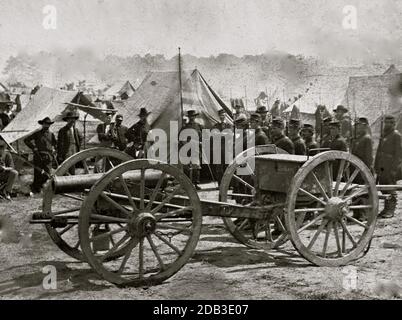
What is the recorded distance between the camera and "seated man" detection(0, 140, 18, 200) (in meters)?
10.2

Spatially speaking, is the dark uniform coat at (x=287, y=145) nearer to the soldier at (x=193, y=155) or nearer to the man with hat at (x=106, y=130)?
the soldier at (x=193, y=155)

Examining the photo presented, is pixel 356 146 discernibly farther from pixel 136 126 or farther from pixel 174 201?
pixel 136 126

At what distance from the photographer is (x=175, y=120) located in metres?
13.7

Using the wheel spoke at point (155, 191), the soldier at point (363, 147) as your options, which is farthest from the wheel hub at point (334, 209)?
the soldier at point (363, 147)

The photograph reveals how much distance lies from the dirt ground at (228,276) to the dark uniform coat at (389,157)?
1835 millimetres

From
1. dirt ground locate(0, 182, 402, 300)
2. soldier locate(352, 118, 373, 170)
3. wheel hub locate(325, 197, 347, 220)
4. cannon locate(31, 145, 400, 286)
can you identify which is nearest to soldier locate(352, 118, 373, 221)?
soldier locate(352, 118, 373, 170)

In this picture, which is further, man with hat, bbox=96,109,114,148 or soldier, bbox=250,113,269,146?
man with hat, bbox=96,109,114,148

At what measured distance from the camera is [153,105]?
1395 centimetres

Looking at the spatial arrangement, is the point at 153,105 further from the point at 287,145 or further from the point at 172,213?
the point at 172,213

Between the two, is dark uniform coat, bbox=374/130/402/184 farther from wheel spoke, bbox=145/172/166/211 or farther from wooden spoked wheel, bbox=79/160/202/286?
wheel spoke, bbox=145/172/166/211

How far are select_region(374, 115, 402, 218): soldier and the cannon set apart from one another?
235 cm

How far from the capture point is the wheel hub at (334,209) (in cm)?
571

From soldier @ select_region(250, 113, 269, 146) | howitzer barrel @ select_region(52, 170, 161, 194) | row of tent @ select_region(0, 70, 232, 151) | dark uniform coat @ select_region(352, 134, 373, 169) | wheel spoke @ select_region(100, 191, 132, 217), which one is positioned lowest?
wheel spoke @ select_region(100, 191, 132, 217)
